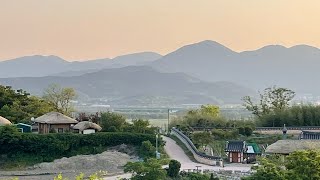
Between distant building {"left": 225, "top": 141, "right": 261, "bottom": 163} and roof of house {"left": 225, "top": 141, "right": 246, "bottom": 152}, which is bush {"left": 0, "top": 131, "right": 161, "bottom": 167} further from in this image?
distant building {"left": 225, "top": 141, "right": 261, "bottom": 163}

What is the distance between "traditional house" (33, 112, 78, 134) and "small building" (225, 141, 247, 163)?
517 inches

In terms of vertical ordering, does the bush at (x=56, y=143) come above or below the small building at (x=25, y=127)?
below

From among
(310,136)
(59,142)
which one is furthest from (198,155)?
(59,142)

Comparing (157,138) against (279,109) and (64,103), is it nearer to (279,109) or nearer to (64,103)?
(279,109)

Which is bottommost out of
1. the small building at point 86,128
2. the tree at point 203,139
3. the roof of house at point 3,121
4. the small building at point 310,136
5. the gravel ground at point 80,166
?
the gravel ground at point 80,166

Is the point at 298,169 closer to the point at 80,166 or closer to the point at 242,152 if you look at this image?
the point at 242,152

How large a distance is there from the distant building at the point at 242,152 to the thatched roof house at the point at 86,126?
38.3 ft

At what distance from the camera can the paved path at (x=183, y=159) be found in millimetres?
34938

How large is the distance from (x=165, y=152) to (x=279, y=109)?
14.2m

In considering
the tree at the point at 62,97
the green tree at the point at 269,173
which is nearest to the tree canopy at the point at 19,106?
the tree at the point at 62,97

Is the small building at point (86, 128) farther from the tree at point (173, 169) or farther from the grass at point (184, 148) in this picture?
the tree at point (173, 169)

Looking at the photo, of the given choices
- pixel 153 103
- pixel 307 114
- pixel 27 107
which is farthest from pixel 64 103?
pixel 153 103

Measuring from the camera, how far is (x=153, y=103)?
190 metres

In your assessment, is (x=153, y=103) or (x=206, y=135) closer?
(x=206, y=135)
